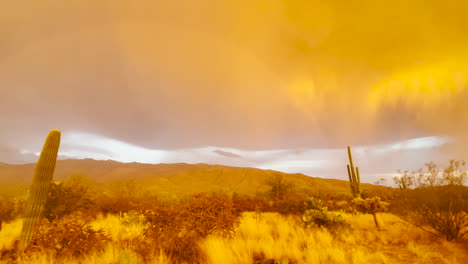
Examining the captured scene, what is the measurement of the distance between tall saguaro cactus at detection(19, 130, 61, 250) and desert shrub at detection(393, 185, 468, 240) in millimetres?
14147

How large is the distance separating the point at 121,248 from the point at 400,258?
24.3 feet

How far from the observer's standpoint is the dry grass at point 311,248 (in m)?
5.24

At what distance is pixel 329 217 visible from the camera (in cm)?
977

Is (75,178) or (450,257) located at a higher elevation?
(75,178)

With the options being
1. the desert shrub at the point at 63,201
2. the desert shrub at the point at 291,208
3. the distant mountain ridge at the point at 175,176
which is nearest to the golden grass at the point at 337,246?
the desert shrub at the point at 291,208

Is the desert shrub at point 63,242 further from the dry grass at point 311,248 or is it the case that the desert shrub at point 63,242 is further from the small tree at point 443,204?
Answer: the small tree at point 443,204

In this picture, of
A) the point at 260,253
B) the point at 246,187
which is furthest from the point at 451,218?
the point at 246,187

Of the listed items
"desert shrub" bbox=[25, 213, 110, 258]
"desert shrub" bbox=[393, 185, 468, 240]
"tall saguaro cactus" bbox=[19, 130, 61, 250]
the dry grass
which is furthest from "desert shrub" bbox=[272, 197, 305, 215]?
"tall saguaro cactus" bbox=[19, 130, 61, 250]

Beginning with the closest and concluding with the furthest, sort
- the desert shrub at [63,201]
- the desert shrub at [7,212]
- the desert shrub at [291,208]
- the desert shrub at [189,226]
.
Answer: the desert shrub at [189,226] < the desert shrub at [63,201] < the desert shrub at [291,208] < the desert shrub at [7,212]

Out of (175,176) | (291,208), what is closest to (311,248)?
(291,208)

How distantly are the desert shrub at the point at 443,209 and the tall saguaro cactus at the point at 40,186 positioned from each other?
14147 mm

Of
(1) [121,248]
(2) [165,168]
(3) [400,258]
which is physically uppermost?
(2) [165,168]

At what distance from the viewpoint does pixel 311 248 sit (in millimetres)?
6570

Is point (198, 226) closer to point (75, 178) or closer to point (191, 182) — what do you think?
point (75, 178)
